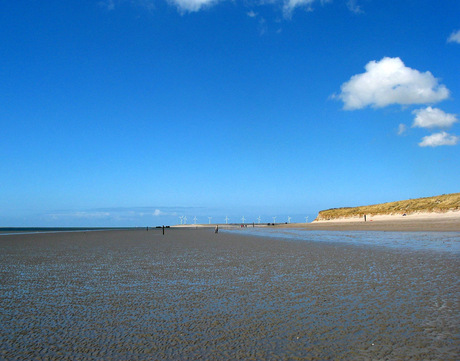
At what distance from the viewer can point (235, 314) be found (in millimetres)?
6594

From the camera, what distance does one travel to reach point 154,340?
5.22 metres

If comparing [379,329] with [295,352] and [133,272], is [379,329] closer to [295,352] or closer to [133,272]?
[295,352]

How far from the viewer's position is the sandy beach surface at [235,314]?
15.7 feet

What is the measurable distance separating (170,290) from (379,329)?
530cm

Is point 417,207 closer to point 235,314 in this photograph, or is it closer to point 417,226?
point 417,226

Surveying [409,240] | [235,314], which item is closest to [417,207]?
[409,240]

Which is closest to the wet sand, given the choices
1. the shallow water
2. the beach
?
the beach

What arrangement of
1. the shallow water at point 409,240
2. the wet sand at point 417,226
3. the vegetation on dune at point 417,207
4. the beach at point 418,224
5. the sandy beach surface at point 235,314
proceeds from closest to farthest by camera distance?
the sandy beach surface at point 235,314
the shallow water at point 409,240
the wet sand at point 417,226
the beach at point 418,224
the vegetation on dune at point 417,207

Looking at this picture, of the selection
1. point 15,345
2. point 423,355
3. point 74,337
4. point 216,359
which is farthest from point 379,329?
point 15,345

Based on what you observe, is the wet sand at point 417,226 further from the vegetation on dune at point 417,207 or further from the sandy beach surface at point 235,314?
the sandy beach surface at point 235,314

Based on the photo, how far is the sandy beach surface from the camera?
4.79 meters

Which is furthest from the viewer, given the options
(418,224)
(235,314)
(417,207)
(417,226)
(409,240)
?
(417,207)

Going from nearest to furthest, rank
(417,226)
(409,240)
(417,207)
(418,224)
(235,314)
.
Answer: (235,314)
(409,240)
(417,226)
(418,224)
(417,207)

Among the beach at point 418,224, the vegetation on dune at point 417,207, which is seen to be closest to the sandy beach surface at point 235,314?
the beach at point 418,224
